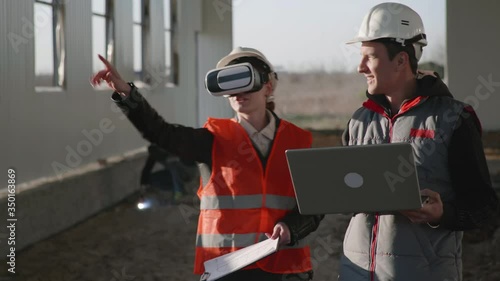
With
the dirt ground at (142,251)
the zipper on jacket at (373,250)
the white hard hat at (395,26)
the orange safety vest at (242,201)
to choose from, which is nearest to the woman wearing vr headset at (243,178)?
the orange safety vest at (242,201)

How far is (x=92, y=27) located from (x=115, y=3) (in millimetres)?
1344

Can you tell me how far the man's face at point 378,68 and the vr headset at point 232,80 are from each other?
2.25 feet

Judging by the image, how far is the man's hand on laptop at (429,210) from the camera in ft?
9.52

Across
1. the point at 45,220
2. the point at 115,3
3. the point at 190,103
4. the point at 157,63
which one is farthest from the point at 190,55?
the point at 45,220

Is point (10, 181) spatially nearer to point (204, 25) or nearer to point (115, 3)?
point (115, 3)

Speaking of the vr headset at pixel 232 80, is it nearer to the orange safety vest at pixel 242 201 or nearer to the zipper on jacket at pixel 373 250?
the orange safety vest at pixel 242 201

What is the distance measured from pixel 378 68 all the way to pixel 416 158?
12.7 inches

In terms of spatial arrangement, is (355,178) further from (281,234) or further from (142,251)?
(142,251)

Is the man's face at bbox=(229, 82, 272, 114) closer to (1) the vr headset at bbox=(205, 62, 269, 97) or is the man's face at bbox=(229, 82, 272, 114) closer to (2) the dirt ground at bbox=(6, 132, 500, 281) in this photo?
(1) the vr headset at bbox=(205, 62, 269, 97)

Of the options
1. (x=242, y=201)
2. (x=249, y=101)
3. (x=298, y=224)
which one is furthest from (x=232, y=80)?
(x=298, y=224)

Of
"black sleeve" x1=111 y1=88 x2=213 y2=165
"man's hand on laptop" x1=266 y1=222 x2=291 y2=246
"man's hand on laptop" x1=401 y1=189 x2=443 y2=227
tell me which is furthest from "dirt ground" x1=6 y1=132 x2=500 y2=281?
"man's hand on laptop" x1=401 y1=189 x2=443 y2=227

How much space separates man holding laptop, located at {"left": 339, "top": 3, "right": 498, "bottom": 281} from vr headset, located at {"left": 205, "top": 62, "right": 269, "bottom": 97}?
63 cm

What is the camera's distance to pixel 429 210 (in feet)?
9.50

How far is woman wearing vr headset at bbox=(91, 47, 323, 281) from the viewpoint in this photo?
3730 mm
